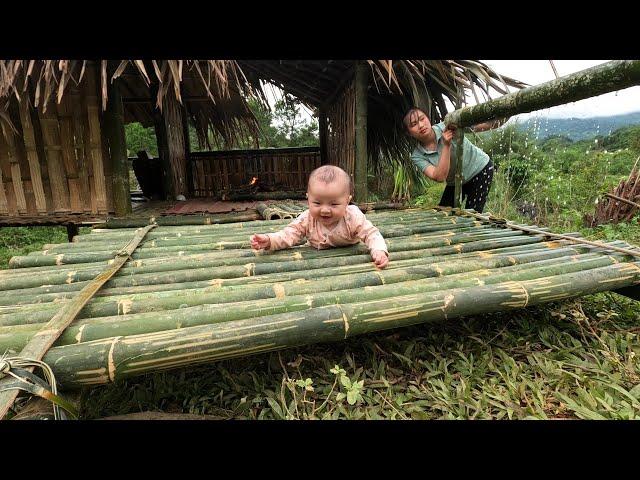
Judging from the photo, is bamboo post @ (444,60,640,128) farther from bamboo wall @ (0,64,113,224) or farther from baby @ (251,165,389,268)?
bamboo wall @ (0,64,113,224)

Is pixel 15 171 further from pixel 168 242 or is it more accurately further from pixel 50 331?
pixel 50 331

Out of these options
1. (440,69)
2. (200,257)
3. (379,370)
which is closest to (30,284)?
(200,257)

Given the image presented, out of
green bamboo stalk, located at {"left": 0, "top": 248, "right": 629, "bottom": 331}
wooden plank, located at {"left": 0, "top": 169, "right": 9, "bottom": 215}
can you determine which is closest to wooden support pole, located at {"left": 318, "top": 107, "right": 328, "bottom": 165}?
wooden plank, located at {"left": 0, "top": 169, "right": 9, "bottom": 215}

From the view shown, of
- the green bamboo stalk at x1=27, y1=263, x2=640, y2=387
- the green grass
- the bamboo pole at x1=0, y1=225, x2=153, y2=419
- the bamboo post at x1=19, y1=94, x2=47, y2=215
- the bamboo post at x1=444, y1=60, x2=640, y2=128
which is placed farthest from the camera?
the green grass

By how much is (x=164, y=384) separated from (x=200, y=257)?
66 centimetres

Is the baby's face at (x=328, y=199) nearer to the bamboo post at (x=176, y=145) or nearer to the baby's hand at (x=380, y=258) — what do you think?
the baby's hand at (x=380, y=258)

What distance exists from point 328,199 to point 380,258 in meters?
0.41

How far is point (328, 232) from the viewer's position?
2145 mm

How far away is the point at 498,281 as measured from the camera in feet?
5.27

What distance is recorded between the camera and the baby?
6.20ft

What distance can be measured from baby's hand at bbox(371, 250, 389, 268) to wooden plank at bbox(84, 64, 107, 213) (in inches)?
134

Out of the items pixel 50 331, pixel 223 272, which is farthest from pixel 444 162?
pixel 50 331

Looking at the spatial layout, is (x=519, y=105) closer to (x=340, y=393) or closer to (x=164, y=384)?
(x=340, y=393)
